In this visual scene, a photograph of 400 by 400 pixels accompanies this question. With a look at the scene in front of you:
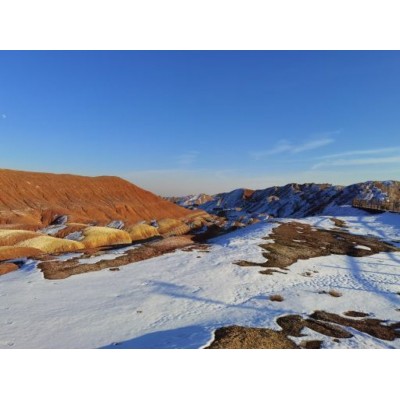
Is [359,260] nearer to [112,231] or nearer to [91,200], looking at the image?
[112,231]

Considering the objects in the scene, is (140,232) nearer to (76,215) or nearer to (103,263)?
(76,215)

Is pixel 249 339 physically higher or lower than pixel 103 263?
lower

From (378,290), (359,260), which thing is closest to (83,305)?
(378,290)

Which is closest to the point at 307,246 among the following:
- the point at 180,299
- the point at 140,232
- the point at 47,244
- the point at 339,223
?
the point at 180,299

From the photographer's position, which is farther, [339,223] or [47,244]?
[339,223]

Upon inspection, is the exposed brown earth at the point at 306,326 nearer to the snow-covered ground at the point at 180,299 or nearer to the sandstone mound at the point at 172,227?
the snow-covered ground at the point at 180,299

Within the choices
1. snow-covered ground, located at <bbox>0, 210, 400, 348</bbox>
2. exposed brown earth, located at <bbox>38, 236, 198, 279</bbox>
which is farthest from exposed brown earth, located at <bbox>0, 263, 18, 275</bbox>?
exposed brown earth, located at <bbox>38, 236, 198, 279</bbox>

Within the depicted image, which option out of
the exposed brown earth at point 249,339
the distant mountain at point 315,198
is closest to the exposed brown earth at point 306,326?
the exposed brown earth at point 249,339
